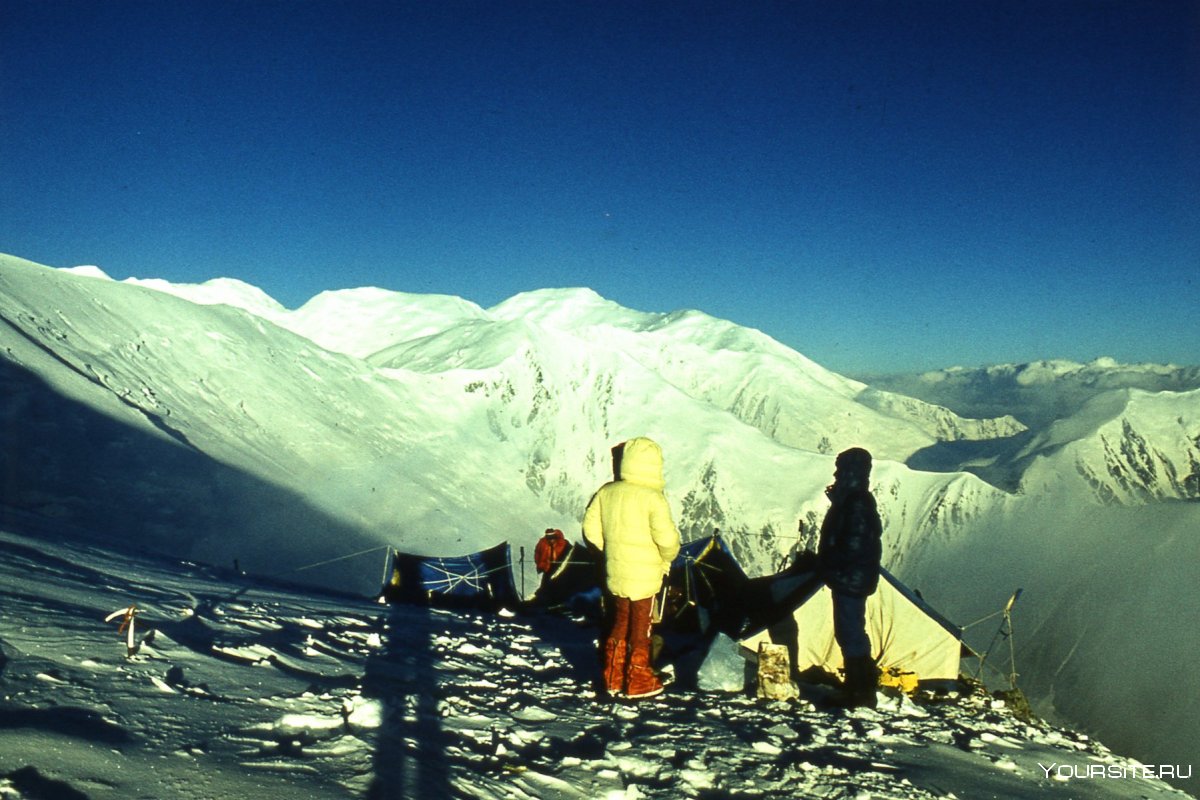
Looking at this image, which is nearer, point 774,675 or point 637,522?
point 637,522

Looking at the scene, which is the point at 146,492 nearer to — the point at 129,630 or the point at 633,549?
the point at 129,630

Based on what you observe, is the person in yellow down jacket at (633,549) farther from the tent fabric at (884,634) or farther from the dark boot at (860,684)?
the tent fabric at (884,634)

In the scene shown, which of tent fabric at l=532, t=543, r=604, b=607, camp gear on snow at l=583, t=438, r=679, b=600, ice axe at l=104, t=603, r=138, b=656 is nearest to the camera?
ice axe at l=104, t=603, r=138, b=656

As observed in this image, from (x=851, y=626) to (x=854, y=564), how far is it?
0.54 metres

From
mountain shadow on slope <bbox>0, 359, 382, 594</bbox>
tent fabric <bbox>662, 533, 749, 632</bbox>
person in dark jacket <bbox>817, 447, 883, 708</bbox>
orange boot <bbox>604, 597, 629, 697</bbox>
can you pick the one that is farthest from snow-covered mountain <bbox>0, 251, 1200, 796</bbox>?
person in dark jacket <bbox>817, 447, 883, 708</bbox>

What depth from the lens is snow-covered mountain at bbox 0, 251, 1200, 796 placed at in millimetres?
25531

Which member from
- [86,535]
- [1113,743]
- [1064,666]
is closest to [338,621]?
[86,535]

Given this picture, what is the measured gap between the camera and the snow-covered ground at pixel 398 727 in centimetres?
328

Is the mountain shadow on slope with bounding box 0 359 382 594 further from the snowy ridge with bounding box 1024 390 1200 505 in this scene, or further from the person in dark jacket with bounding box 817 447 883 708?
the snowy ridge with bounding box 1024 390 1200 505

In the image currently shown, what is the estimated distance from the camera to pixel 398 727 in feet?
13.9

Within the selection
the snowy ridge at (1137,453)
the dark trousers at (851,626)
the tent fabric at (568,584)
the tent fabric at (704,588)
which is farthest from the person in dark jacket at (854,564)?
the snowy ridge at (1137,453)

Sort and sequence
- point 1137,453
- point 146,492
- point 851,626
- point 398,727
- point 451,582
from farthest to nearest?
point 1137,453 < point 146,492 < point 451,582 < point 851,626 < point 398,727

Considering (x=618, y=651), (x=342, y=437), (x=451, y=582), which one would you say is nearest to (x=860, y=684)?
(x=618, y=651)

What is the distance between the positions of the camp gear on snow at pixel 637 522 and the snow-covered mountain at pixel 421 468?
8.68 meters
